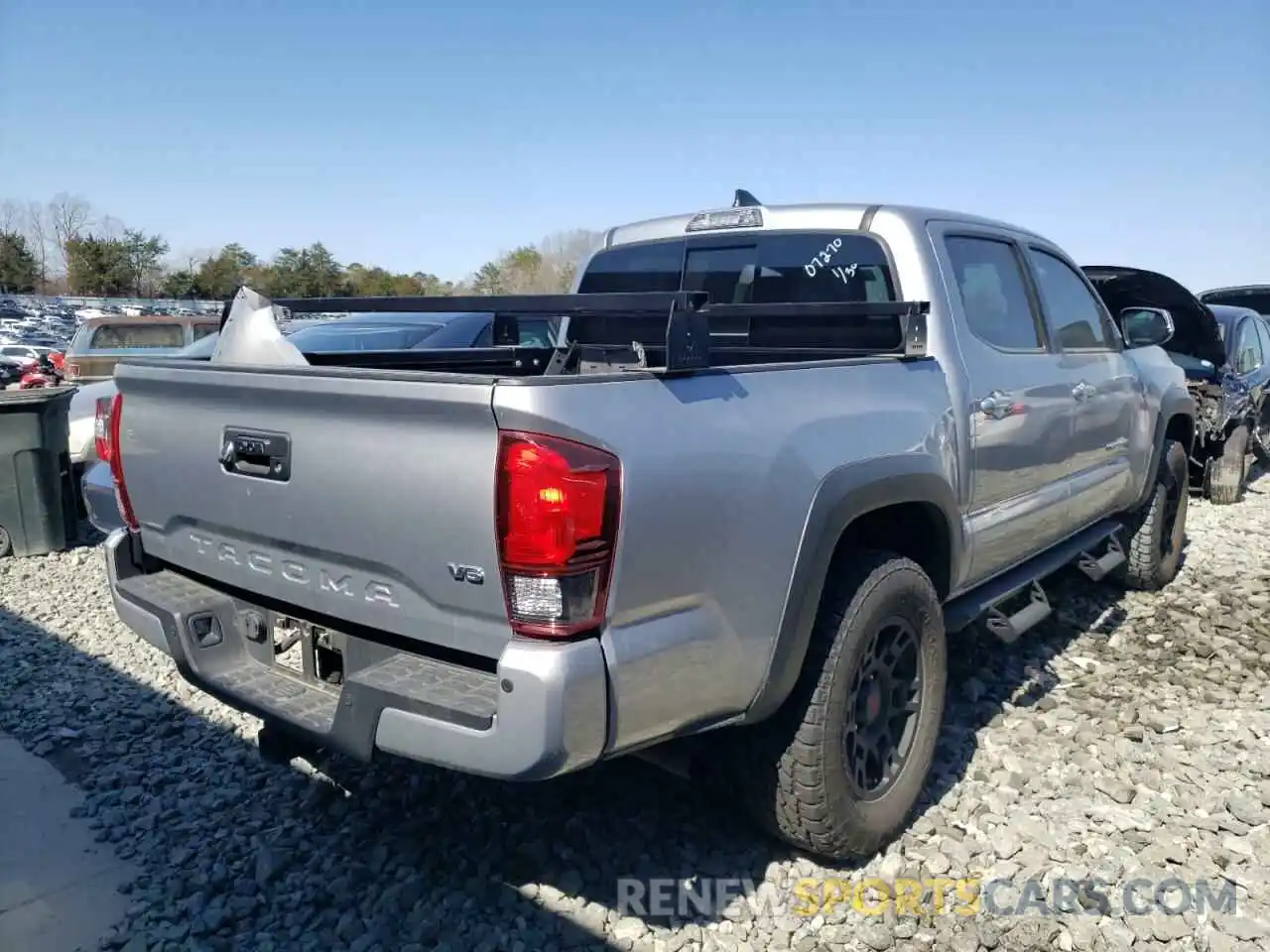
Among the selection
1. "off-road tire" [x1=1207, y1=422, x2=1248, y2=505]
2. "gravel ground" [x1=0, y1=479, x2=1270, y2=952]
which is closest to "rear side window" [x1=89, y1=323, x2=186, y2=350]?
"gravel ground" [x1=0, y1=479, x2=1270, y2=952]

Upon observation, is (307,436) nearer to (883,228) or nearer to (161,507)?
(161,507)

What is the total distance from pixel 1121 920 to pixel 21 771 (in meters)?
3.86

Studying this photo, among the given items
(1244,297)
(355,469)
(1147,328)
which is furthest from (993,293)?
(1244,297)

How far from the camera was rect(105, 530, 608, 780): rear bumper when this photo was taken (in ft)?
6.49

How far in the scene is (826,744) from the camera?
8.66 ft

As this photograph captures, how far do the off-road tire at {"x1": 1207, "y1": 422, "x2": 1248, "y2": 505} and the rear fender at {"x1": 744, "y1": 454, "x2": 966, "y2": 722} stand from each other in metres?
7.13

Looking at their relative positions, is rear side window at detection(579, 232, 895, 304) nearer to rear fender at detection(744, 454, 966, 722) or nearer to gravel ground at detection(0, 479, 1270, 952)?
rear fender at detection(744, 454, 966, 722)

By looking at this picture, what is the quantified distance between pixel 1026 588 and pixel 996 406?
1.14 m

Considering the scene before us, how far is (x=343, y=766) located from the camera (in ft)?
11.4

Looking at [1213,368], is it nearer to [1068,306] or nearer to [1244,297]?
[1068,306]

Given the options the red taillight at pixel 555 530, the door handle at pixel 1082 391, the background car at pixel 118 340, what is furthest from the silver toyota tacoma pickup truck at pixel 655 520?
the background car at pixel 118 340

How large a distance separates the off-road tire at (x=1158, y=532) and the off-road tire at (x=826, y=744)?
3.26m

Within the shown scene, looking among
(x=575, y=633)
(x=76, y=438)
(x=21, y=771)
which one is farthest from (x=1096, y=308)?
(x=76, y=438)

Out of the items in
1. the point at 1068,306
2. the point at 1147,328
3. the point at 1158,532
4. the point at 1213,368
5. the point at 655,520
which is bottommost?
the point at 1158,532
